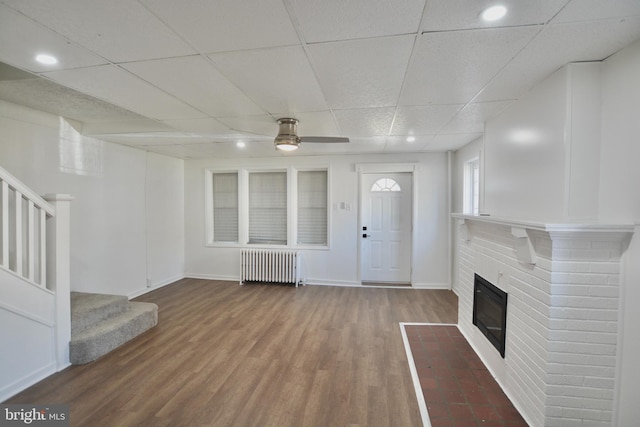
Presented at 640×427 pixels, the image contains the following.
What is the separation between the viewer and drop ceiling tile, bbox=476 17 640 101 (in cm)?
135

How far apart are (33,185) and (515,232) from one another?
15.2ft

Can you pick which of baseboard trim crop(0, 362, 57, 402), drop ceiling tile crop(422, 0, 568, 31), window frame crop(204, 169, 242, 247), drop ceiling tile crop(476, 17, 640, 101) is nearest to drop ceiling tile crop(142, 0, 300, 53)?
drop ceiling tile crop(422, 0, 568, 31)

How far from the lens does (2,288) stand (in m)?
2.00

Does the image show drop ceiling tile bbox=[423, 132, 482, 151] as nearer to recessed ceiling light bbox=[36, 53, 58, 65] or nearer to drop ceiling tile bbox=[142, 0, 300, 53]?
drop ceiling tile bbox=[142, 0, 300, 53]

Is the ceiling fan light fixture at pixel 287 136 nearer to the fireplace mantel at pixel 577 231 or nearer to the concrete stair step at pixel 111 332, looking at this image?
the fireplace mantel at pixel 577 231

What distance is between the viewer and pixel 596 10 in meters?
1.23

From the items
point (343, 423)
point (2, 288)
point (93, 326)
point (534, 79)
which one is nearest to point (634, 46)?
point (534, 79)

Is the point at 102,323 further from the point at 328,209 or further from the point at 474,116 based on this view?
the point at 474,116

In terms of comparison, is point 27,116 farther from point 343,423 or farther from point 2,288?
point 343,423

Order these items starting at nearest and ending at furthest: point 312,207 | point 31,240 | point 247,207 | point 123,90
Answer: point 123,90, point 31,240, point 312,207, point 247,207

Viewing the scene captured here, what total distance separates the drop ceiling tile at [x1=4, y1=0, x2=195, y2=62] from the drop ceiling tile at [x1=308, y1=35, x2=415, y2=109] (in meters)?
0.82

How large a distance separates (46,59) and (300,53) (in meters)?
1.59

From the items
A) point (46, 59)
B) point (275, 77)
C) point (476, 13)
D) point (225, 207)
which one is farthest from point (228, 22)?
point (225, 207)

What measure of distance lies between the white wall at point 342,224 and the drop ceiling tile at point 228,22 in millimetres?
3372
